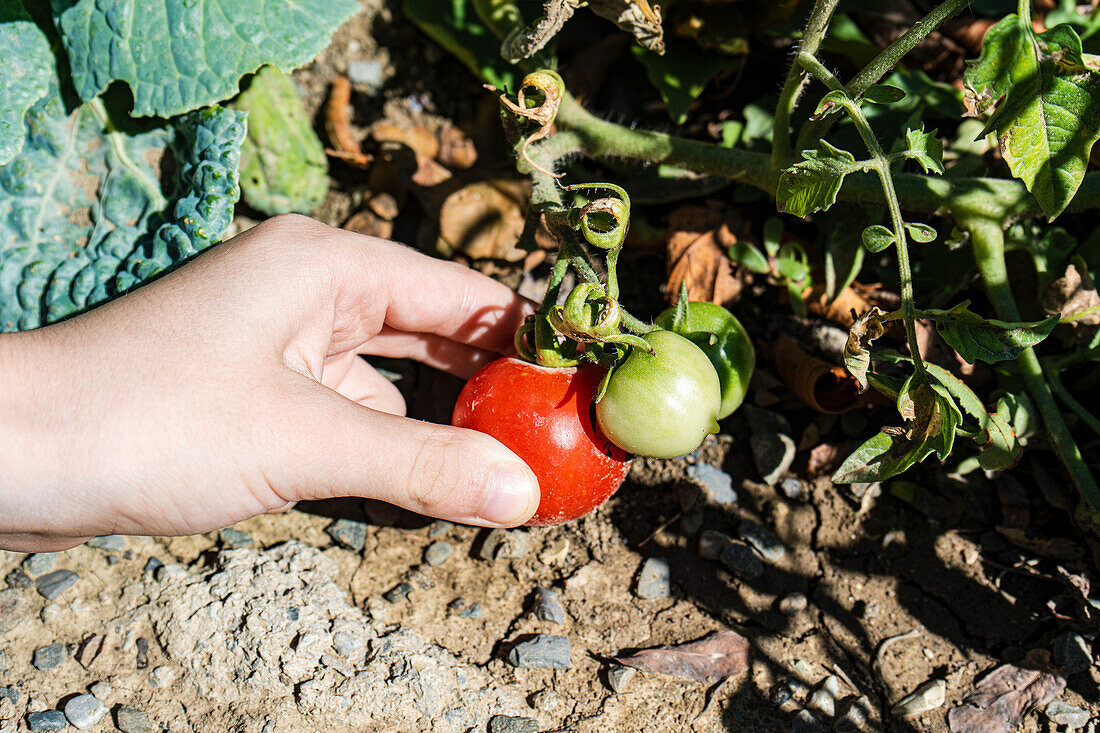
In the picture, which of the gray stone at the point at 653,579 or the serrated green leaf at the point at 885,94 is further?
the gray stone at the point at 653,579

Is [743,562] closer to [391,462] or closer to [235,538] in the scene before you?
[391,462]

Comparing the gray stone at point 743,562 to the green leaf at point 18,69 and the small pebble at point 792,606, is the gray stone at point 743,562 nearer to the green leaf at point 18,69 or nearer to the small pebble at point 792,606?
the small pebble at point 792,606

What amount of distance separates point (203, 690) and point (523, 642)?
93 centimetres

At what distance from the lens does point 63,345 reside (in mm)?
1873

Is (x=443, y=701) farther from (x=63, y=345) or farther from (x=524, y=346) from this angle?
(x=63, y=345)

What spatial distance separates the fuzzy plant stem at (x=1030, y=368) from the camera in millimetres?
2188

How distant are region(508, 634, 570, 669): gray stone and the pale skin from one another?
513mm

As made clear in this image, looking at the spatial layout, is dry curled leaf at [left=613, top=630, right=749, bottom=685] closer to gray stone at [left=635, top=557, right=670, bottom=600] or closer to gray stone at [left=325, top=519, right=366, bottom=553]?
gray stone at [left=635, top=557, right=670, bottom=600]

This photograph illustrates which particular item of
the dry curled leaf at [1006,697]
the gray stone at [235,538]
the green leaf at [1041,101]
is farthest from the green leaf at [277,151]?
the dry curled leaf at [1006,697]

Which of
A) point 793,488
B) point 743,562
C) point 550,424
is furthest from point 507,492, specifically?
point 793,488

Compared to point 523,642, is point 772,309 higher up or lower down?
higher up

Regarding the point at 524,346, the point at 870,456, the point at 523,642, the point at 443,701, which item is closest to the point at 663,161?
the point at 524,346

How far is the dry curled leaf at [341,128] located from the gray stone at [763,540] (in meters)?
2.07

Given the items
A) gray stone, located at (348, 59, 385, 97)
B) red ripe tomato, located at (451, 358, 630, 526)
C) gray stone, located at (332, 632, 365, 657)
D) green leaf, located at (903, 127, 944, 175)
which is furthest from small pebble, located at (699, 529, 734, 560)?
gray stone, located at (348, 59, 385, 97)
